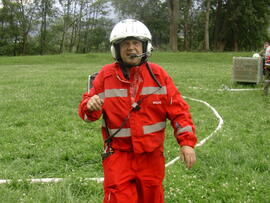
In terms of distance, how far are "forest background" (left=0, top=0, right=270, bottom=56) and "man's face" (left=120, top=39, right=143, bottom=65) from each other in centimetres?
3813

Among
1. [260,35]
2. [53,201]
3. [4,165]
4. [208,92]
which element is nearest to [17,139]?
[4,165]

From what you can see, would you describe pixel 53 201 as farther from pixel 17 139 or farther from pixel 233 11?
pixel 233 11

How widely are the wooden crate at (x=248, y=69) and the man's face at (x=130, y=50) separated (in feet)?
35.9

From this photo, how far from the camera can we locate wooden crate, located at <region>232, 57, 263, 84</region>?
13227 mm

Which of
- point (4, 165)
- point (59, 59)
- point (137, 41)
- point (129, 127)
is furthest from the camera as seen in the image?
point (59, 59)

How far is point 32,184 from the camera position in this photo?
14.7 feet

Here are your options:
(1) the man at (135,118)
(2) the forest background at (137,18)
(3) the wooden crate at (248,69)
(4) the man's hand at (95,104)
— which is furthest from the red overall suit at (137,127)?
(2) the forest background at (137,18)

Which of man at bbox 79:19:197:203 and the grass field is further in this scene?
the grass field

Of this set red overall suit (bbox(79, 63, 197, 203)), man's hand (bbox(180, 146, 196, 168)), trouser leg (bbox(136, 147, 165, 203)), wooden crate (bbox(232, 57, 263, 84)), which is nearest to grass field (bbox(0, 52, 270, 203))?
trouser leg (bbox(136, 147, 165, 203))

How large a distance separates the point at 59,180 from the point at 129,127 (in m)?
1.98

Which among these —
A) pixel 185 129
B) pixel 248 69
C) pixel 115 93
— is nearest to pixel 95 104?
pixel 115 93

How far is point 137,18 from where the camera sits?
53.4 meters

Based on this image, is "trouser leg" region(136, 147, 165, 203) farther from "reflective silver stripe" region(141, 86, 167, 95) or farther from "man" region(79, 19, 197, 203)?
"reflective silver stripe" region(141, 86, 167, 95)

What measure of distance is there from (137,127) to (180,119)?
37cm
